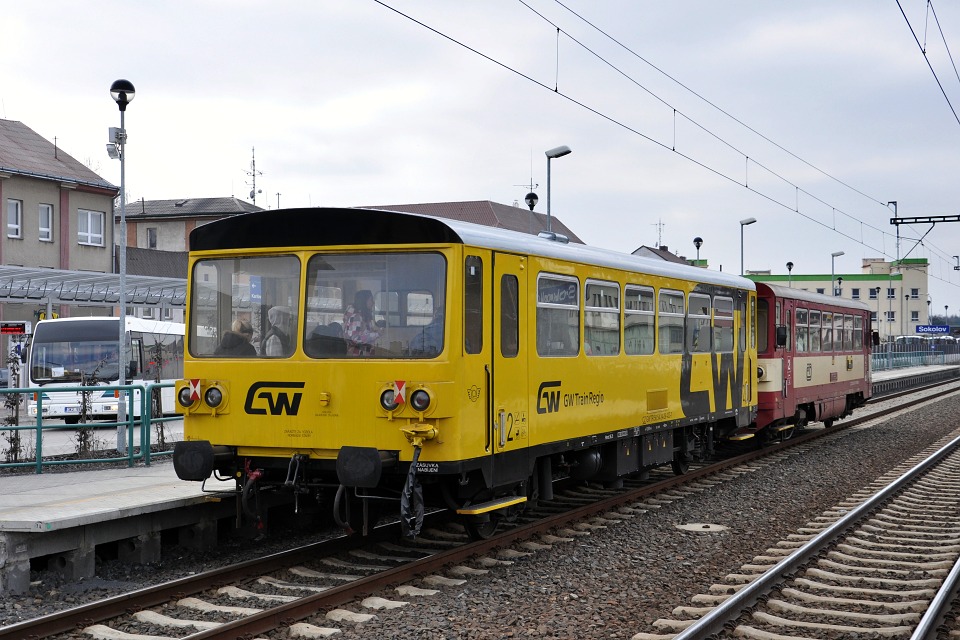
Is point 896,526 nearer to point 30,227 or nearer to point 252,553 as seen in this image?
point 252,553

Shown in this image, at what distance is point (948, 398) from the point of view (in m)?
34.8

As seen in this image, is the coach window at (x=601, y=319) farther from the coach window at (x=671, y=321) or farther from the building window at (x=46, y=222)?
the building window at (x=46, y=222)

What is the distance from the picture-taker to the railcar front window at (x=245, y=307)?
905 centimetres

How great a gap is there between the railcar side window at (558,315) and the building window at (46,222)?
34390 mm

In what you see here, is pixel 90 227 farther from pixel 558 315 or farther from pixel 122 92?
pixel 558 315

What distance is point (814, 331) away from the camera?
20.2m

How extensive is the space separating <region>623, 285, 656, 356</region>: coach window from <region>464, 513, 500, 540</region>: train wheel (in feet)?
9.11

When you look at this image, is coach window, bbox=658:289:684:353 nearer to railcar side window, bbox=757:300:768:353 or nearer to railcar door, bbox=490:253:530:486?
railcar door, bbox=490:253:530:486

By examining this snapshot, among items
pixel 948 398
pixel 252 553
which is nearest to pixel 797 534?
pixel 252 553

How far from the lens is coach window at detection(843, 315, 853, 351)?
22625mm

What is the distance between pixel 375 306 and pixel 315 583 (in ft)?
7.15

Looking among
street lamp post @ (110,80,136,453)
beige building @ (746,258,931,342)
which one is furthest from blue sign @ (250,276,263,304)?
beige building @ (746,258,931,342)

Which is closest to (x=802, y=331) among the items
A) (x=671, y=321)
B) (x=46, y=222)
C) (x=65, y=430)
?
(x=671, y=321)

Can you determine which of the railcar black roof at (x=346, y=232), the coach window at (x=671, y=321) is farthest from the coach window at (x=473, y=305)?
the coach window at (x=671, y=321)
